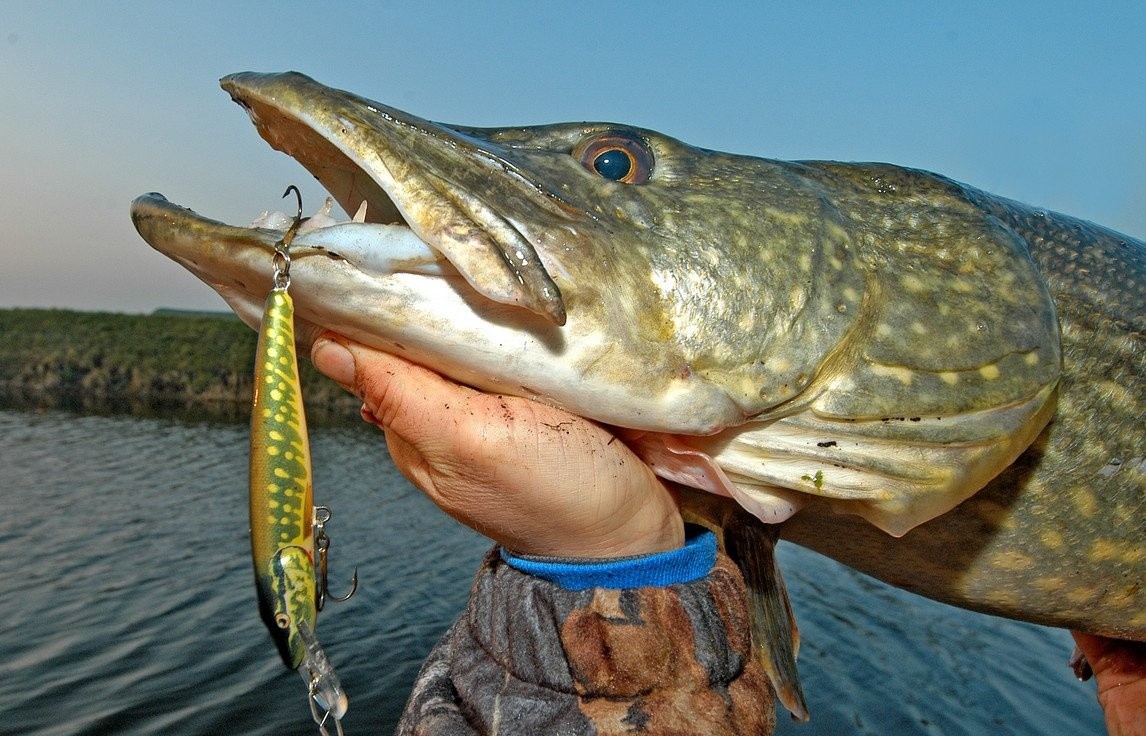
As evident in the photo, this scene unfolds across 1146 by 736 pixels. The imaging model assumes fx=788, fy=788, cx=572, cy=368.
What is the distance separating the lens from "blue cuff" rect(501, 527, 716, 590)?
168 cm

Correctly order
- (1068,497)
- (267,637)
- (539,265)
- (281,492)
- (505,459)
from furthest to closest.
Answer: (267,637) → (1068,497) → (505,459) → (539,265) → (281,492)

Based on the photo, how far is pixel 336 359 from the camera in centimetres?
161

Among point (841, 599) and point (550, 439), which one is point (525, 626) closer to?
point (550, 439)

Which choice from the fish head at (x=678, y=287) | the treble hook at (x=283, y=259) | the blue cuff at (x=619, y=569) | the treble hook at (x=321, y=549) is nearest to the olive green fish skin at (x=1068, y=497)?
the fish head at (x=678, y=287)

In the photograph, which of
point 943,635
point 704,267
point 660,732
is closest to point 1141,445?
point 704,267

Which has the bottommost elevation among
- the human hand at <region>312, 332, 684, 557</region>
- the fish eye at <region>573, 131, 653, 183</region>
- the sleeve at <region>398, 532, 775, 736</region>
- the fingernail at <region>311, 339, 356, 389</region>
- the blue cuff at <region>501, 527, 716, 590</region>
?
the sleeve at <region>398, 532, 775, 736</region>

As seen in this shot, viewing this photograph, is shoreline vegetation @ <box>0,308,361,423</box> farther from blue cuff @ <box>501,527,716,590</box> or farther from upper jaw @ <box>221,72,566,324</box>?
upper jaw @ <box>221,72,566,324</box>

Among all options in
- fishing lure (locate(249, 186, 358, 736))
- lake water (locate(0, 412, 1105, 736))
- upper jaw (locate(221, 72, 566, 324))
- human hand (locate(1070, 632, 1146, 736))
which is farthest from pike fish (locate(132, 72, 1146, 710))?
lake water (locate(0, 412, 1105, 736))

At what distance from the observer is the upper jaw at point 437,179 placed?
1.40 meters

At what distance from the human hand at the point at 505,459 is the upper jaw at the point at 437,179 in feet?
0.83

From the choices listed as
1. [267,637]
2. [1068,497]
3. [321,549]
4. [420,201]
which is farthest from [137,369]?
[1068,497]

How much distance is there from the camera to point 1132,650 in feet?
9.07

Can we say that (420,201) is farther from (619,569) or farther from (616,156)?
(619,569)

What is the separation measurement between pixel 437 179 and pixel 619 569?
34.7 inches
